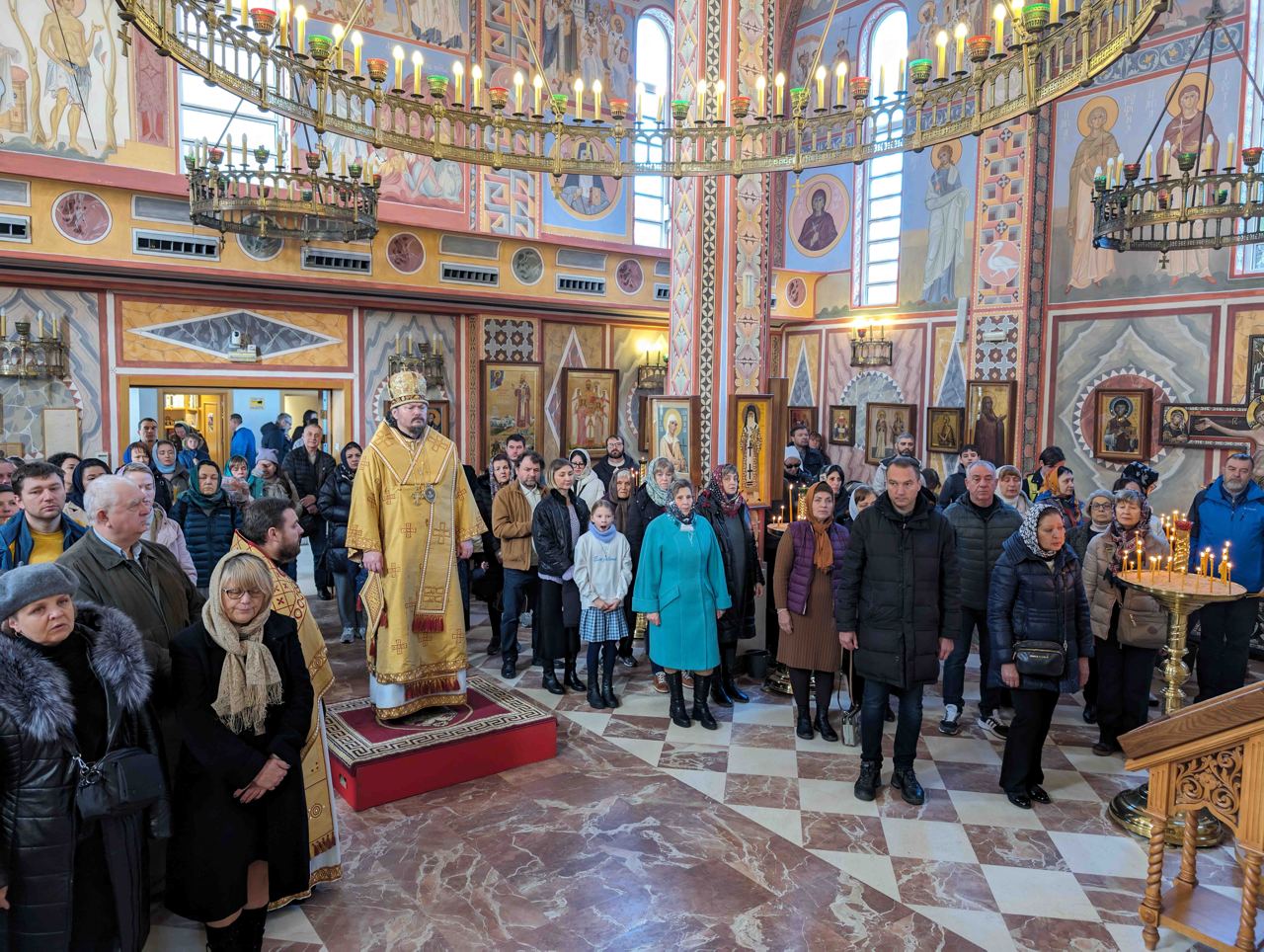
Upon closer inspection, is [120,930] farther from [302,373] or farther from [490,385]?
[490,385]

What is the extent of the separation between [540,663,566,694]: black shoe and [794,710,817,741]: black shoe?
5.97 feet

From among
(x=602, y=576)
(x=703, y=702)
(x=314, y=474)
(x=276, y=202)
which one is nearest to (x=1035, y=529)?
(x=703, y=702)

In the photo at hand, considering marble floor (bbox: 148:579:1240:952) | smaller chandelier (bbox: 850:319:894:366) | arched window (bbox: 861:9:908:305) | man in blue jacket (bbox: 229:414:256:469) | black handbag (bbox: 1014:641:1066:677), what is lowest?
marble floor (bbox: 148:579:1240:952)

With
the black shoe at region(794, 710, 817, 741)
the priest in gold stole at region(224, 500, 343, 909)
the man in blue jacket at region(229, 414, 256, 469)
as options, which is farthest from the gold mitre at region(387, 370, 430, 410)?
the man in blue jacket at region(229, 414, 256, 469)

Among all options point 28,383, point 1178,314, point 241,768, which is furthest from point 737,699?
point 28,383

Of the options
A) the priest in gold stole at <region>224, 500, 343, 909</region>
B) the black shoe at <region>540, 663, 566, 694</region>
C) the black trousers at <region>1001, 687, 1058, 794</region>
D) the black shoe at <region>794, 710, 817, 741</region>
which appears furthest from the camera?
the black shoe at <region>540, 663, 566, 694</region>

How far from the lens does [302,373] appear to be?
11961 millimetres

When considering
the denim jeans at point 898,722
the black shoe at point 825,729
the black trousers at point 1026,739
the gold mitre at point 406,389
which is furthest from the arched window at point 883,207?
the gold mitre at point 406,389

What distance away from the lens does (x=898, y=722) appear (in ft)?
16.2

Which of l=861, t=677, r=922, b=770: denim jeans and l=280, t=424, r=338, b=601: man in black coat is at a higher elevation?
l=280, t=424, r=338, b=601: man in black coat

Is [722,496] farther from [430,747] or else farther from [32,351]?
[32,351]

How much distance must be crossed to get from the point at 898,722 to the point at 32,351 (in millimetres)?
9906

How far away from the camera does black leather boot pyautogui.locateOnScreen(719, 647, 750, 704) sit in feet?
21.2

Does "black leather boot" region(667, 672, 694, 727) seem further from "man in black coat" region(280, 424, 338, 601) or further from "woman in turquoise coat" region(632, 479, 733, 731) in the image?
"man in black coat" region(280, 424, 338, 601)
